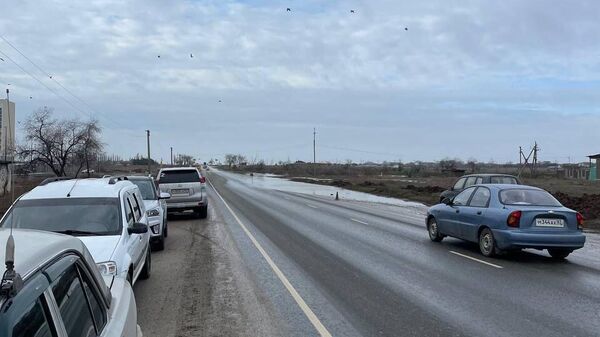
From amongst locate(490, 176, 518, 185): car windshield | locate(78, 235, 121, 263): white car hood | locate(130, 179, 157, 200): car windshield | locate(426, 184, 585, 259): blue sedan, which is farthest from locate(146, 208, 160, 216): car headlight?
locate(490, 176, 518, 185): car windshield

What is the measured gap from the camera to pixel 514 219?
11.0m

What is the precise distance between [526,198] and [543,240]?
3.82 feet

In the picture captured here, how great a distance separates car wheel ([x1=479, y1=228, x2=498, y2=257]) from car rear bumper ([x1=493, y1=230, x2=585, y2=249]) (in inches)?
19.6

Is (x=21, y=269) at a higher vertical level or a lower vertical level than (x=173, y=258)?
higher

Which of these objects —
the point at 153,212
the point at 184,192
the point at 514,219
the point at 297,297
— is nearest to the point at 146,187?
the point at 153,212

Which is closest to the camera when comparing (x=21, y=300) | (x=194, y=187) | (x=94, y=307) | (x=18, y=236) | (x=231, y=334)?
(x=21, y=300)

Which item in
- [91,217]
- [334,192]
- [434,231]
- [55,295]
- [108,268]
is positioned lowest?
[334,192]

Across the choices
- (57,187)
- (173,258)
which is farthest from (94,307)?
(173,258)

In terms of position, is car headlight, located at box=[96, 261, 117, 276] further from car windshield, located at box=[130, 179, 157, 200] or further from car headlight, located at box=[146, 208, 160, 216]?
car windshield, located at box=[130, 179, 157, 200]

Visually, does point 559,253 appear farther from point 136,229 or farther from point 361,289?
point 136,229

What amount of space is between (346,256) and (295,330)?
5.43 meters

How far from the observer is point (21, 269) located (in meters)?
2.23

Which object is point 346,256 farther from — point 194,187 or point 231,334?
point 194,187

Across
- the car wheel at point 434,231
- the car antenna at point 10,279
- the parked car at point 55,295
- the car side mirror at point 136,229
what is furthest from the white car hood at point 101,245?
the car wheel at point 434,231
